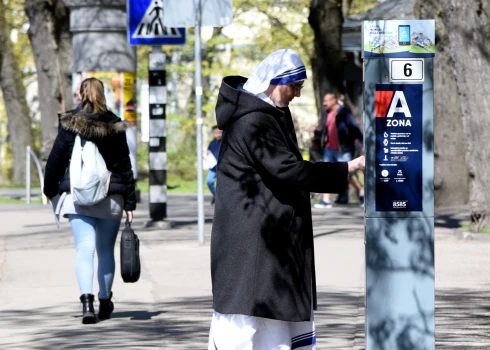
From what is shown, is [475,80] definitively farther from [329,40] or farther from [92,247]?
[329,40]

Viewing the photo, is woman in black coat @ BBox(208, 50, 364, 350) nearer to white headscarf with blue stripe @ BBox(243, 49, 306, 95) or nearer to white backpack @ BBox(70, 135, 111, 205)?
white headscarf with blue stripe @ BBox(243, 49, 306, 95)

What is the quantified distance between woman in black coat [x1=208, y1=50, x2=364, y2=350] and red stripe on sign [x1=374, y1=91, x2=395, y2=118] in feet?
3.46

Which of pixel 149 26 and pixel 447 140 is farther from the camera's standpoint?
pixel 447 140

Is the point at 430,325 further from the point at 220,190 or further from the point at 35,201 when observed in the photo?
the point at 35,201

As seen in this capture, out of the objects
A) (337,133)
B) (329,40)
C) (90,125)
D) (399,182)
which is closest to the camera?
(399,182)

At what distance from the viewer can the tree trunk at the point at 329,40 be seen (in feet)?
74.3

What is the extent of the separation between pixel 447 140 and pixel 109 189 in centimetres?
1068

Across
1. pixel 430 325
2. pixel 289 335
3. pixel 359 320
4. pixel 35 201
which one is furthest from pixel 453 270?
pixel 35 201

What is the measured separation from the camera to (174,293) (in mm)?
10602

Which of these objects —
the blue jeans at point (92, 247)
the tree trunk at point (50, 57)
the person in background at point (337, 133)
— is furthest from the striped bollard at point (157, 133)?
the blue jeans at point (92, 247)

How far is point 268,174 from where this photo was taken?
213 inches

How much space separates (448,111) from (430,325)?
12.9 metres

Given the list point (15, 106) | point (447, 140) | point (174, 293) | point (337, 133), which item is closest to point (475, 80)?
point (447, 140)

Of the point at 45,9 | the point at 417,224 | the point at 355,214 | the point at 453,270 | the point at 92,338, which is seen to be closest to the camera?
the point at 417,224
